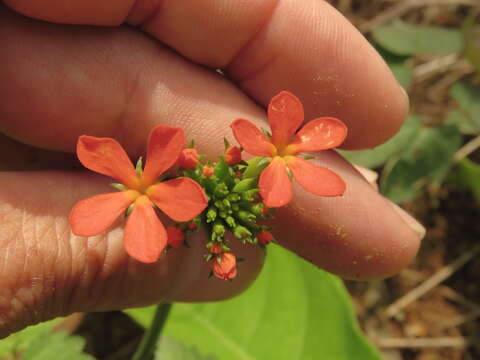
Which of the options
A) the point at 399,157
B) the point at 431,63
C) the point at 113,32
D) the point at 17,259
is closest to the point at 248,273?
the point at 17,259

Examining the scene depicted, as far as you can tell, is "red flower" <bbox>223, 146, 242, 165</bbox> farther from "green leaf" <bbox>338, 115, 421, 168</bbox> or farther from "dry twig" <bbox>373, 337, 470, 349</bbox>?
"dry twig" <bbox>373, 337, 470, 349</bbox>

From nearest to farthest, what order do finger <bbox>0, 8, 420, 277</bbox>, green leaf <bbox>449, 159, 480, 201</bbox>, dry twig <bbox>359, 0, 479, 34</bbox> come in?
finger <bbox>0, 8, 420, 277</bbox> < green leaf <bbox>449, 159, 480, 201</bbox> < dry twig <bbox>359, 0, 479, 34</bbox>

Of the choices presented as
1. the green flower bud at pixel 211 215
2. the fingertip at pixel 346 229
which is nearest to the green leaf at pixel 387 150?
the fingertip at pixel 346 229

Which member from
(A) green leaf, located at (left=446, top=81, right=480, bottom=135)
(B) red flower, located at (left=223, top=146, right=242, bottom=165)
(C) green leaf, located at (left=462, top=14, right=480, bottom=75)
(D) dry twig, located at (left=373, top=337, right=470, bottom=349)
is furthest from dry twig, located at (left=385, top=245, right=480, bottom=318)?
(B) red flower, located at (left=223, top=146, right=242, bottom=165)

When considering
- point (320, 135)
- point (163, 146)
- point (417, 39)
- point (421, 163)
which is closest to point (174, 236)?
point (163, 146)

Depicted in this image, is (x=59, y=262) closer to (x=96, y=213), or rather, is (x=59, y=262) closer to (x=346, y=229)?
(x=96, y=213)

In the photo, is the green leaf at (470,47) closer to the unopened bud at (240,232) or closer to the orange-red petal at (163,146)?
the unopened bud at (240,232)
